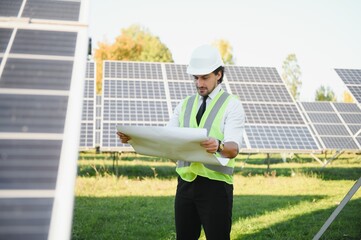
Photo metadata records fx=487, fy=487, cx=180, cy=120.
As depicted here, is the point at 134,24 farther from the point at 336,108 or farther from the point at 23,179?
the point at 23,179

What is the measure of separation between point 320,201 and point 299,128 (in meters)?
3.66

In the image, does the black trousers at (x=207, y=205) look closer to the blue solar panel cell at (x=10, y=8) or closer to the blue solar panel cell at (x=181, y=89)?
the blue solar panel cell at (x=10, y=8)

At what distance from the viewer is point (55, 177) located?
1.87m

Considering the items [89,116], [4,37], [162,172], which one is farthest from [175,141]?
[89,116]

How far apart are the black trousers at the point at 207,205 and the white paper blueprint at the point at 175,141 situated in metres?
0.35

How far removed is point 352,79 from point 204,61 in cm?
1165

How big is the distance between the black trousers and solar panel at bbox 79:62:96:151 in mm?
9780

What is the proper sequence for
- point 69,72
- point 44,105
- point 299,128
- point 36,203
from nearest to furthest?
point 36,203 < point 44,105 < point 69,72 < point 299,128

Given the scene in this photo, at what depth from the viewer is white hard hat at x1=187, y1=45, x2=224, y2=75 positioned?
12.2 feet

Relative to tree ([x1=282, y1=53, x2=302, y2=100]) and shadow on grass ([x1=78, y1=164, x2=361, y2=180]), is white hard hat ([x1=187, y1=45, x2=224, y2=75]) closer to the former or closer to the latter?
shadow on grass ([x1=78, y1=164, x2=361, y2=180])

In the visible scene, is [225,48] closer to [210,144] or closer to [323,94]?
[323,94]

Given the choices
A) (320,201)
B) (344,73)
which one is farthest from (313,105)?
(320,201)

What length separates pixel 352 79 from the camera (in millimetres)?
14297

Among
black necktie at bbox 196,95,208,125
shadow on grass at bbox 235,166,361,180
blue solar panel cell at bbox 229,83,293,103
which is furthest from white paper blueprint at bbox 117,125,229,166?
blue solar panel cell at bbox 229,83,293,103
